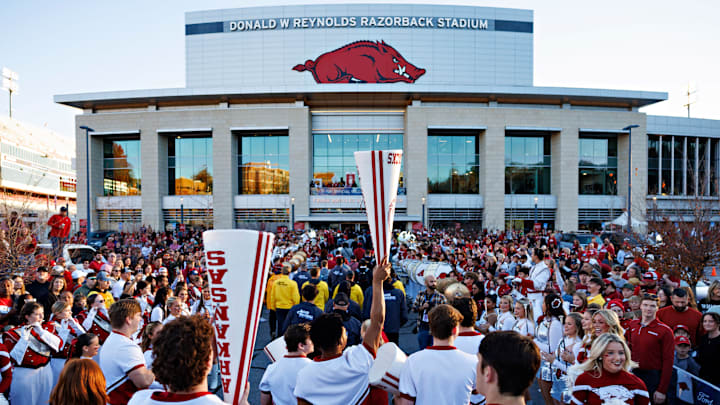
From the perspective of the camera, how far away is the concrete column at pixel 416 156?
4025cm

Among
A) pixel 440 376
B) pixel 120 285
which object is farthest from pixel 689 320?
pixel 120 285

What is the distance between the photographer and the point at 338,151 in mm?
42344

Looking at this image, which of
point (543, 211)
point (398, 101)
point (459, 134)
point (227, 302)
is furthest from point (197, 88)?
point (227, 302)

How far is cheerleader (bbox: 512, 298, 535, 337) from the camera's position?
5.68 m

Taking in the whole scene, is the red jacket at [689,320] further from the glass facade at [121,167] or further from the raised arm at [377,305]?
the glass facade at [121,167]

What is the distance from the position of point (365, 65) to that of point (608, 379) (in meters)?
42.5

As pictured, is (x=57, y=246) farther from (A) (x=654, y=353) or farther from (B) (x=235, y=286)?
(A) (x=654, y=353)

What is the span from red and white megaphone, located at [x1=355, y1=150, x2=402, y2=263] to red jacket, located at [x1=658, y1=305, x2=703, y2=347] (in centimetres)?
485

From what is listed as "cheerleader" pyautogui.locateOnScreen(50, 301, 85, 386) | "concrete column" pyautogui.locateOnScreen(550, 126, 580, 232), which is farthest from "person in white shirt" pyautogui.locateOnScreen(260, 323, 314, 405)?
"concrete column" pyautogui.locateOnScreen(550, 126, 580, 232)

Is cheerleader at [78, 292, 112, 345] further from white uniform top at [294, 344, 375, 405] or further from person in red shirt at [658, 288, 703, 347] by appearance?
person in red shirt at [658, 288, 703, 347]

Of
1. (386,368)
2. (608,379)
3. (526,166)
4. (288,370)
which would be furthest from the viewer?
(526,166)

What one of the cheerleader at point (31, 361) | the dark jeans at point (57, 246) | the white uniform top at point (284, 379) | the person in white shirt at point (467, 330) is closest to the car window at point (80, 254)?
the dark jeans at point (57, 246)

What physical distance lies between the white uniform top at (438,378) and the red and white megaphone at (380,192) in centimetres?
78

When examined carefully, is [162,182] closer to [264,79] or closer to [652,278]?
[264,79]
